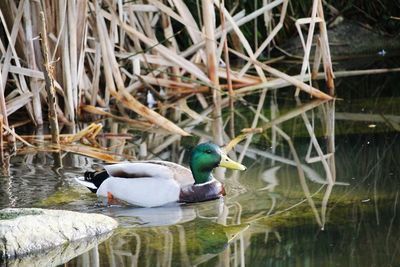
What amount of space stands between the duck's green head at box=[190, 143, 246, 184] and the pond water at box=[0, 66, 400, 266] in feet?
0.58

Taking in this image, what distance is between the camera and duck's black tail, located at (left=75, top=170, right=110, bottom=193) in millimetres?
6896

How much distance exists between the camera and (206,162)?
22.8 ft

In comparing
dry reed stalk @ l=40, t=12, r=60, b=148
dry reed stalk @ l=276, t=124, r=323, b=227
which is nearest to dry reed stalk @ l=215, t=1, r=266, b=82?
dry reed stalk @ l=276, t=124, r=323, b=227

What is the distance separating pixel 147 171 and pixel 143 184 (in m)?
0.09

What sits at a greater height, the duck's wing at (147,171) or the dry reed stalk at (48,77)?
the dry reed stalk at (48,77)

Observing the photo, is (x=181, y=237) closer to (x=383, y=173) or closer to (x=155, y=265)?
(x=155, y=265)

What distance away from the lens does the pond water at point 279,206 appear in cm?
540

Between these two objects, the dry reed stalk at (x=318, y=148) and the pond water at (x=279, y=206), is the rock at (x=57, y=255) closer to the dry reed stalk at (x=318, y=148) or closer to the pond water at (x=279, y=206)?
the pond water at (x=279, y=206)

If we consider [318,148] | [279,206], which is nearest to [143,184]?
[279,206]

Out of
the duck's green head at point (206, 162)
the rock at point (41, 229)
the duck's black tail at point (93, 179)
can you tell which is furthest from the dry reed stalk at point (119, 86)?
the rock at point (41, 229)

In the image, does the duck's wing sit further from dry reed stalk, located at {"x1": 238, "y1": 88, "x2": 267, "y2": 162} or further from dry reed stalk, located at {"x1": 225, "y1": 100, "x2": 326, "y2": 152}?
dry reed stalk, located at {"x1": 225, "y1": 100, "x2": 326, "y2": 152}

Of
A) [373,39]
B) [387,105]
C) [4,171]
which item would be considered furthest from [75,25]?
[373,39]

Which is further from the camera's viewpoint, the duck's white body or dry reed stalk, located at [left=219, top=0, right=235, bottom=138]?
dry reed stalk, located at [left=219, top=0, right=235, bottom=138]

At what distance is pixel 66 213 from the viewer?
5699mm
